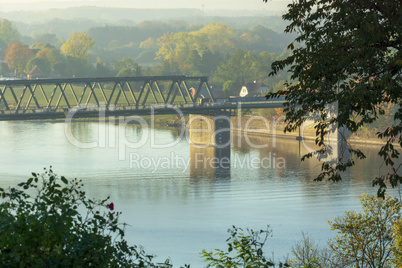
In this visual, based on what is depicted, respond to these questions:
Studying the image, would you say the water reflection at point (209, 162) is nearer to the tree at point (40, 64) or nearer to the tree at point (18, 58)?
the tree at point (40, 64)

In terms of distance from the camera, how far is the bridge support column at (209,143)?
57.2 meters

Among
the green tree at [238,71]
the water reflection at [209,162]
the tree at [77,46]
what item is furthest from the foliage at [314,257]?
the tree at [77,46]

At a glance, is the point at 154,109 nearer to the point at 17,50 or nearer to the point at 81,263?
the point at 81,263

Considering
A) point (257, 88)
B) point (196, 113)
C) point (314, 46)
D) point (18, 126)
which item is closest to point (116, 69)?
point (257, 88)

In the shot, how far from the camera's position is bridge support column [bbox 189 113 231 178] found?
188 ft

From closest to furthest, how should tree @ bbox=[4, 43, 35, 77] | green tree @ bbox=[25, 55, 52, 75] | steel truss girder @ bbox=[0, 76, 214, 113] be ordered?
steel truss girder @ bbox=[0, 76, 214, 113] → green tree @ bbox=[25, 55, 52, 75] → tree @ bbox=[4, 43, 35, 77]

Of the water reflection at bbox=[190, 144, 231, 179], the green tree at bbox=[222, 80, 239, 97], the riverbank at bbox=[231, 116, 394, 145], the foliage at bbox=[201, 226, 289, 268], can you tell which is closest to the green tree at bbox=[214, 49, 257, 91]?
the green tree at bbox=[222, 80, 239, 97]

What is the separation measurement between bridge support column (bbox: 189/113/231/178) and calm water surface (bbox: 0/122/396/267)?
0.87 meters

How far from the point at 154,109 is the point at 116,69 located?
7655 centimetres

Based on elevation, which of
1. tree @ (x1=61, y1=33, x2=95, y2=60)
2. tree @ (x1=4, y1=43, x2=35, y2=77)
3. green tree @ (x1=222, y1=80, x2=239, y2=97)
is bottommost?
green tree @ (x1=222, y1=80, x2=239, y2=97)

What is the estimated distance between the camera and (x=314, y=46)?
45.0 ft

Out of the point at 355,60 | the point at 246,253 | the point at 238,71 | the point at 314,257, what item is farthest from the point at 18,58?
the point at 246,253

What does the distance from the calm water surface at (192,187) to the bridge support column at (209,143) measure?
87 cm

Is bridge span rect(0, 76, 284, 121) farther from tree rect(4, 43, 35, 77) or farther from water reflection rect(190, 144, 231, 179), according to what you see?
tree rect(4, 43, 35, 77)
